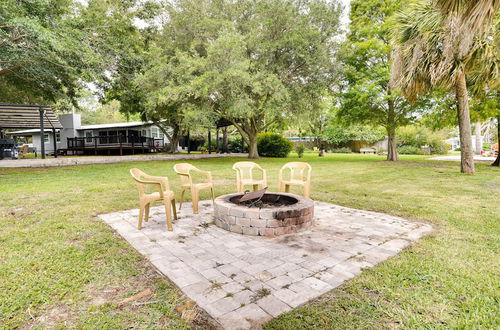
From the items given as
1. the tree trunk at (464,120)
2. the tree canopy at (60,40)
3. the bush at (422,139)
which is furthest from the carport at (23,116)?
the bush at (422,139)

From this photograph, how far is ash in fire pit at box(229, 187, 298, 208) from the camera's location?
4202 millimetres

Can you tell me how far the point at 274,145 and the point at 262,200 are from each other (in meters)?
18.1

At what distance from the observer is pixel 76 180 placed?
9.10 m

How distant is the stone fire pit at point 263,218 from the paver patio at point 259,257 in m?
0.12

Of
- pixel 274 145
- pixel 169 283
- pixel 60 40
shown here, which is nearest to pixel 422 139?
pixel 274 145

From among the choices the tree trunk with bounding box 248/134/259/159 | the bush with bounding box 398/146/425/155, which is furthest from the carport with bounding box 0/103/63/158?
the bush with bounding box 398/146/425/155

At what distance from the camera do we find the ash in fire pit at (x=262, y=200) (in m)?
4.20

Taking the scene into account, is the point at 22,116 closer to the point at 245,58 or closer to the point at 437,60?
the point at 245,58

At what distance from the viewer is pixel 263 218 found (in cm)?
371

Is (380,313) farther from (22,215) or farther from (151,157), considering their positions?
(151,157)

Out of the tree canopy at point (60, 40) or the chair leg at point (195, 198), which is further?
the tree canopy at point (60, 40)

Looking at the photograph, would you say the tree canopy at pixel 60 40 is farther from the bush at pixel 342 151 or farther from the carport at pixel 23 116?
the bush at pixel 342 151

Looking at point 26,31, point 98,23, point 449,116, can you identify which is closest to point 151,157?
point 98,23

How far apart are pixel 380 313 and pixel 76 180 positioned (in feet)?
32.4
